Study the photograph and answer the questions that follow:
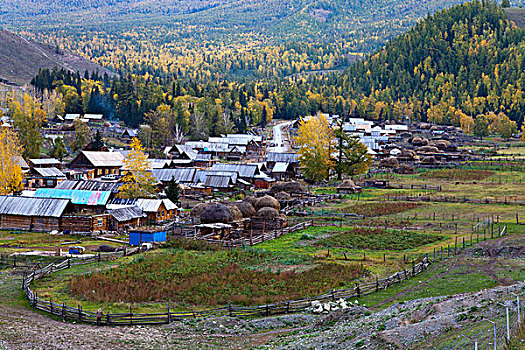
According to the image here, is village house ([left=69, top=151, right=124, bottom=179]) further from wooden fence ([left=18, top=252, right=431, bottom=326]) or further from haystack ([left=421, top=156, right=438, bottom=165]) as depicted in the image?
wooden fence ([left=18, top=252, right=431, bottom=326])

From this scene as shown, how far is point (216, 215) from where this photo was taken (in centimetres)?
5525

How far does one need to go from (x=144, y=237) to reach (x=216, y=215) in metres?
8.25

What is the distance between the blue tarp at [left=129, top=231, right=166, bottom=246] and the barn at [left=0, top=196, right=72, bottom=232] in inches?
372

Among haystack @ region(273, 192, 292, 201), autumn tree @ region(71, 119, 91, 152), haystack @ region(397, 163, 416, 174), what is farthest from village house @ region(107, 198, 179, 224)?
autumn tree @ region(71, 119, 91, 152)

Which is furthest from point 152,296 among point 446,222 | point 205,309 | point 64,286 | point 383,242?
point 446,222

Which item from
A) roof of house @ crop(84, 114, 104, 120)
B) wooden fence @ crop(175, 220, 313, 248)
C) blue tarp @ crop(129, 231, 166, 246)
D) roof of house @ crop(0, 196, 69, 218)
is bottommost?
wooden fence @ crop(175, 220, 313, 248)

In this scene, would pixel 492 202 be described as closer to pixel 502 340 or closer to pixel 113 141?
pixel 502 340

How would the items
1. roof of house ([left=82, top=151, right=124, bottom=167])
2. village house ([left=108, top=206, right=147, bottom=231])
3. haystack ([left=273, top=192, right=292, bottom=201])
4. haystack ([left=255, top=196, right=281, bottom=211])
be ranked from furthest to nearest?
1. roof of house ([left=82, top=151, right=124, bottom=167])
2. haystack ([left=273, top=192, right=292, bottom=201])
3. haystack ([left=255, top=196, right=281, bottom=211])
4. village house ([left=108, top=206, right=147, bottom=231])

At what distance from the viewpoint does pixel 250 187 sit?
87875 mm

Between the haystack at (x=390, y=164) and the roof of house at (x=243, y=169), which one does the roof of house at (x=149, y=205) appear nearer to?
the roof of house at (x=243, y=169)

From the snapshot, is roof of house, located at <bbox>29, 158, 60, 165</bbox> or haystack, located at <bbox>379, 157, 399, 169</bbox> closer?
roof of house, located at <bbox>29, 158, 60, 165</bbox>

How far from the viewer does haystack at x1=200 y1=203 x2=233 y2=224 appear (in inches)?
2173

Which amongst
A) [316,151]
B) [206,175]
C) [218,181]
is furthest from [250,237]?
[316,151]

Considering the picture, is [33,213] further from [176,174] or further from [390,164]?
[390,164]
